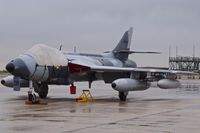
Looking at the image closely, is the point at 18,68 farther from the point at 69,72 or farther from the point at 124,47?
the point at 124,47

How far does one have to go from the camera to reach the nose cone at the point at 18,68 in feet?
66.9

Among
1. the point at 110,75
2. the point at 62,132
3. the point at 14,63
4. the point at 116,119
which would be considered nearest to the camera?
the point at 62,132

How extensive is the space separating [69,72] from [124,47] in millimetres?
7943

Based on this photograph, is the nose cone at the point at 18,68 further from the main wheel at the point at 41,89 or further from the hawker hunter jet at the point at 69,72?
the main wheel at the point at 41,89

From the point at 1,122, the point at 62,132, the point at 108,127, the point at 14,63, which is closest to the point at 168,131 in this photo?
the point at 108,127

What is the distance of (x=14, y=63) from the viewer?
20.6 m

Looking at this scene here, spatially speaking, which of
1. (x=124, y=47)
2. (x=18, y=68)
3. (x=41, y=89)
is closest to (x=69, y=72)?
(x=41, y=89)

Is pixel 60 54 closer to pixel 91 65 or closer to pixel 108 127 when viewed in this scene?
pixel 91 65

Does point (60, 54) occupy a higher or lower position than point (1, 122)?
higher

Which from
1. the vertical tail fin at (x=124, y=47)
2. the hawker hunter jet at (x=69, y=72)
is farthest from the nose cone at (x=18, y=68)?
the vertical tail fin at (x=124, y=47)

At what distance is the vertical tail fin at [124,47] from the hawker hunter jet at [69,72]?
229cm

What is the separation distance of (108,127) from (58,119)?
7.47ft

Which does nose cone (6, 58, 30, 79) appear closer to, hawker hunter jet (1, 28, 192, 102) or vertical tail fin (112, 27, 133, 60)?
hawker hunter jet (1, 28, 192, 102)

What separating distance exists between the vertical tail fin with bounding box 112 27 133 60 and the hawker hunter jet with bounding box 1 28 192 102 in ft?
7.51
